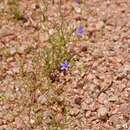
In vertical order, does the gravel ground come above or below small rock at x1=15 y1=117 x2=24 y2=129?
above

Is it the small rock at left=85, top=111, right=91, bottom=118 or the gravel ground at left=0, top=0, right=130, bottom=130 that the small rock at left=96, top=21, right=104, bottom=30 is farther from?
the small rock at left=85, top=111, right=91, bottom=118

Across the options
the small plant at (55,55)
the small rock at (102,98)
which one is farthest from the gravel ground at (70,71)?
the small plant at (55,55)

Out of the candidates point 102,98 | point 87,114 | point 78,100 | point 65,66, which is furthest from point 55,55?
point 87,114

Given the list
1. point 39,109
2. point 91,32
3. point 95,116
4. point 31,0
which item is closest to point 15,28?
point 31,0

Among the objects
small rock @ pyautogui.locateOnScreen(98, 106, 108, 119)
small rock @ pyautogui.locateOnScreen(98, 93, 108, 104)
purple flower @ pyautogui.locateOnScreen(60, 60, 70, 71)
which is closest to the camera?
small rock @ pyautogui.locateOnScreen(98, 106, 108, 119)

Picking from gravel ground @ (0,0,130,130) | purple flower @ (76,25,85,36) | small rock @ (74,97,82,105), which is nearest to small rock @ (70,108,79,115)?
gravel ground @ (0,0,130,130)

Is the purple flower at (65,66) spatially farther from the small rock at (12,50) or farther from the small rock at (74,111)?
the small rock at (12,50)

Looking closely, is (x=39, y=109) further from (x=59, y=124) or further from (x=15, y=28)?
(x=15, y=28)

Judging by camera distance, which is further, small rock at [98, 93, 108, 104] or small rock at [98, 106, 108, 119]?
small rock at [98, 93, 108, 104]

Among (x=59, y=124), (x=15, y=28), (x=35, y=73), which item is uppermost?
(x=15, y=28)

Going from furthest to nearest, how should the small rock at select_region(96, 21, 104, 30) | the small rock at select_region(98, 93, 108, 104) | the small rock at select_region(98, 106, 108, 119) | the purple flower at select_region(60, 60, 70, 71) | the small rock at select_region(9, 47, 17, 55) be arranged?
the small rock at select_region(96, 21, 104, 30), the small rock at select_region(9, 47, 17, 55), the purple flower at select_region(60, 60, 70, 71), the small rock at select_region(98, 93, 108, 104), the small rock at select_region(98, 106, 108, 119)
